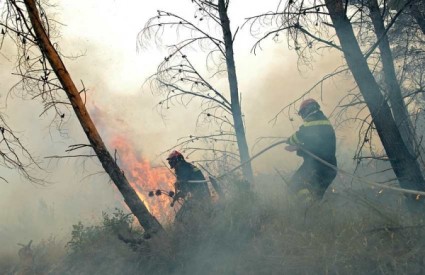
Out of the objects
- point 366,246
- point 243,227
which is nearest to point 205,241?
point 243,227

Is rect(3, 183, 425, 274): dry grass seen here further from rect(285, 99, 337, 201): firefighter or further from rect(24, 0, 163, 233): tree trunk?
rect(24, 0, 163, 233): tree trunk

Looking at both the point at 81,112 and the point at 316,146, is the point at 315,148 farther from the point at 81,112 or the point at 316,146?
the point at 81,112

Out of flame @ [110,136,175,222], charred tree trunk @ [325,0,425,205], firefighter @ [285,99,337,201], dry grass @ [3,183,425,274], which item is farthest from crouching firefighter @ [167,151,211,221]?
flame @ [110,136,175,222]

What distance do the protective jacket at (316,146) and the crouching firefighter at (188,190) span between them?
61.9 inches

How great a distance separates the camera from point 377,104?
5.22m

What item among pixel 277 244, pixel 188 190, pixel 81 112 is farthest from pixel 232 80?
pixel 277 244

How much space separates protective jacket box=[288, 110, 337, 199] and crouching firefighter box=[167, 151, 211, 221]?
1.57m

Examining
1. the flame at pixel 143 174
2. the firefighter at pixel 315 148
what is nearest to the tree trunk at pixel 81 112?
the firefighter at pixel 315 148

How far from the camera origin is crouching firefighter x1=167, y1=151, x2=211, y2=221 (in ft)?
19.7

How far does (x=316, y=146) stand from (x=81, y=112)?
12.3ft

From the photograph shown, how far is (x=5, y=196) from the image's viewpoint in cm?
1509

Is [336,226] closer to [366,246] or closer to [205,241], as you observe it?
[366,246]

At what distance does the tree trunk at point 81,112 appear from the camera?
6.00 meters

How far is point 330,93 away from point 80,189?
13.1 meters
